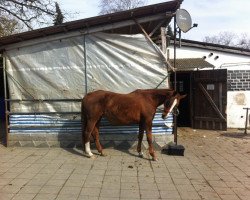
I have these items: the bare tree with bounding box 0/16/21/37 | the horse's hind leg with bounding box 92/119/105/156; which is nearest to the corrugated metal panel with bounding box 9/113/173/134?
the horse's hind leg with bounding box 92/119/105/156

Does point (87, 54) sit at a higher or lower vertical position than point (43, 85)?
higher

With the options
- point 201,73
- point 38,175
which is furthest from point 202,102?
point 38,175

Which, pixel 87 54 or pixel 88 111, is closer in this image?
pixel 88 111

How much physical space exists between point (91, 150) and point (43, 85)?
87.5 inches

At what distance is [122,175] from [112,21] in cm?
403

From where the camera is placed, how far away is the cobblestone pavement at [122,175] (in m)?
5.52

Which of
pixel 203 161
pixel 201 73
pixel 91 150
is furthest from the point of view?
pixel 201 73

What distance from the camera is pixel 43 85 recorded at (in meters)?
8.91

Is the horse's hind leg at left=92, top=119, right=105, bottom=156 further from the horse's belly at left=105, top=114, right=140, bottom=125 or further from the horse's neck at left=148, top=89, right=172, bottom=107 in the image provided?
the horse's neck at left=148, top=89, right=172, bottom=107

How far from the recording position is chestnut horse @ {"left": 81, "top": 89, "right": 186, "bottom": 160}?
7.76m

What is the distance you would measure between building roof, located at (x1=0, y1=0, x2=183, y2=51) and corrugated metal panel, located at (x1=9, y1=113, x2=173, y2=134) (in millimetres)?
2144

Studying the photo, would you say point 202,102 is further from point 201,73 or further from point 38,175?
point 38,175

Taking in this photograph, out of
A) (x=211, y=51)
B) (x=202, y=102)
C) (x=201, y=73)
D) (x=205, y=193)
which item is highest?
(x=211, y=51)

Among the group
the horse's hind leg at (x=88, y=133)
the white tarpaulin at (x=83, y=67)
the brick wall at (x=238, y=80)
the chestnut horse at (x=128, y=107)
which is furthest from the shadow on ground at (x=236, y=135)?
the horse's hind leg at (x=88, y=133)
